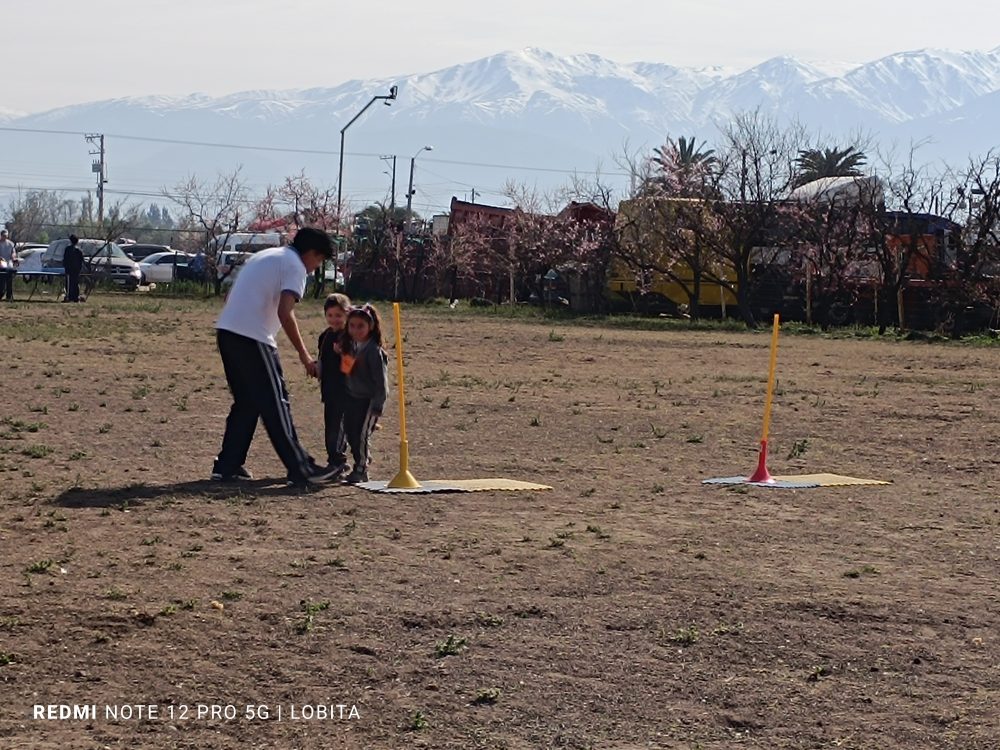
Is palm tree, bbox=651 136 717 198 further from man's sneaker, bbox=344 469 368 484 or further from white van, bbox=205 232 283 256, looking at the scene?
man's sneaker, bbox=344 469 368 484

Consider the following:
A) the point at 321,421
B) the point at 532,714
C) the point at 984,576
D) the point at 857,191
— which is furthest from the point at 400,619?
the point at 857,191

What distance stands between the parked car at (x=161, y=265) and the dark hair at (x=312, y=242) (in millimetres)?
43600

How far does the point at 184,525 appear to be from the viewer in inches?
351

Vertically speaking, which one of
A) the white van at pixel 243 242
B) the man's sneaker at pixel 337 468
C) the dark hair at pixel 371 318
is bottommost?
the man's sneaker at pixel 337 468

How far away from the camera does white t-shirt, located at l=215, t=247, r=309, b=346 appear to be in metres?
10.4

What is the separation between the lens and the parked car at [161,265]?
54875 mm

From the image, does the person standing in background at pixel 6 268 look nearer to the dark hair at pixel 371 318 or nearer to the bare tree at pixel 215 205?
the bare tree at pixel 215 205

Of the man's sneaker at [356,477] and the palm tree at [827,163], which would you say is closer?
the man's sneaker at [356,477]

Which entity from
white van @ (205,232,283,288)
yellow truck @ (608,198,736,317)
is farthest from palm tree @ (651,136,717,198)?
white van @ (205,232,283,288)

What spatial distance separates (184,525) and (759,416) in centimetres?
810

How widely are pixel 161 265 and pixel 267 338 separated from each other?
47420mm

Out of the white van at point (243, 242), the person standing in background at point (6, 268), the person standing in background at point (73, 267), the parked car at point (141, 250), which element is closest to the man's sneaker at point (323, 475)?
the person standing in background at point (6, 268)

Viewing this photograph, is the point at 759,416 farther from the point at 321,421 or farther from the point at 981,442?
the point at 321,421

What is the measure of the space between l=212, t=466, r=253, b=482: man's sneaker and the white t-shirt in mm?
865
